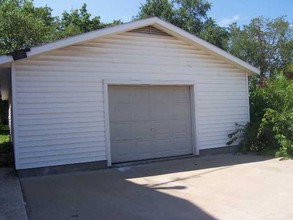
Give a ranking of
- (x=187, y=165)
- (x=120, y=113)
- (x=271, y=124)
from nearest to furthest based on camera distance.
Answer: (x=187, y=165)
(x=120, y=113)
(x=271, y=124)

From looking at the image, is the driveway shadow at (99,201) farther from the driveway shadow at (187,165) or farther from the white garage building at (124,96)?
the white garage building at (124,96)

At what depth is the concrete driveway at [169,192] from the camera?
610 centimetres

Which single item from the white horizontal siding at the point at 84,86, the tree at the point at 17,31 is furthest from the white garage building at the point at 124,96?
the tree at the point at 17,31

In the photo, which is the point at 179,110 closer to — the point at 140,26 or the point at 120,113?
the point at 120,113

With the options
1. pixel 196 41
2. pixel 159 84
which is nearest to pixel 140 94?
pixel 159 84

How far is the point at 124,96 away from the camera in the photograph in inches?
435

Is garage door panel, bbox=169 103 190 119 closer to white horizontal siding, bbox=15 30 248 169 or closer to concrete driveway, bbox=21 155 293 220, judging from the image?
white horizontal siding, bbox=15 30 248 169

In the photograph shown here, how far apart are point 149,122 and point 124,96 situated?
1.08 metres

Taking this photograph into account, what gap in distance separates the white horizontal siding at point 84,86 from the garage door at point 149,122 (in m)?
0.39

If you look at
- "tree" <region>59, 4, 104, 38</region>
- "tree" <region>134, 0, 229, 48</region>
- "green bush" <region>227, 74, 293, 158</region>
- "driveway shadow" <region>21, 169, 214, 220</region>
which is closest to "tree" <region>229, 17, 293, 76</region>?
"tree" <region>134, 0, 229, 48</region>

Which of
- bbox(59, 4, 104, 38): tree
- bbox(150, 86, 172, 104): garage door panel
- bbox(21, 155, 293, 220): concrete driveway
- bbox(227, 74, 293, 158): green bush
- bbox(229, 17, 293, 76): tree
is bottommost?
bbox(21, 155, 293, 220): concrete driveway

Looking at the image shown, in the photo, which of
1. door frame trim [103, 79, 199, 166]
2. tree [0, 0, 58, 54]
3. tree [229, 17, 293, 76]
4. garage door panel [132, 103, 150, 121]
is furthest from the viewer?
tree [229, 17, 293, 76]

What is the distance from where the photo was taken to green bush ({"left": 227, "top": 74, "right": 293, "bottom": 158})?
12.0 m

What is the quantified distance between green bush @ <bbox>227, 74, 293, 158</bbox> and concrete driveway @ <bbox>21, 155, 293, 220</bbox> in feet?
4.59
